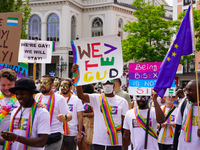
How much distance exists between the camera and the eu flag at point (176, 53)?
4.79 m

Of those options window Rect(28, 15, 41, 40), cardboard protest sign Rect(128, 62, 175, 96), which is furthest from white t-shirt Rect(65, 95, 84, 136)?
window Rect(28, 15, 41, 40)

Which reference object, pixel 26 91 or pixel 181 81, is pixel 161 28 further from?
pixel 26 91

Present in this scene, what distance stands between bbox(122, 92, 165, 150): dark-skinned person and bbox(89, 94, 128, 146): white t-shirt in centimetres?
49

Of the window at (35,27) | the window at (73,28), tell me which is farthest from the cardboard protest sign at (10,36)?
the window at (73,28)

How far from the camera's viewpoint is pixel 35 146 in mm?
3348

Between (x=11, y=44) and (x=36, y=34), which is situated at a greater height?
(x=36, y=34)

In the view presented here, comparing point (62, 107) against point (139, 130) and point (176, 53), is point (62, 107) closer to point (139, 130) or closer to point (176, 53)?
point (139, 130)

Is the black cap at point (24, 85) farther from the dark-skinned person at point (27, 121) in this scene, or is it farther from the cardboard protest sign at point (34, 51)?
the cardboard protest sign at point (34, 51)

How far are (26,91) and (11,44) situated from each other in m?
2.06

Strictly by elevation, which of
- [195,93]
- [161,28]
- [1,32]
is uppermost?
[161,28]

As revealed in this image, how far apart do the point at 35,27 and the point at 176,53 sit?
140 feet

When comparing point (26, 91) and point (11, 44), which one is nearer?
point (26, 91)

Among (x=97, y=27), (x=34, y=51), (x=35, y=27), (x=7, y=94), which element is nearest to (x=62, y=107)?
(x=7, y=94)

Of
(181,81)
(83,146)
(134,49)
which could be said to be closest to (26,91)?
(83,146)
